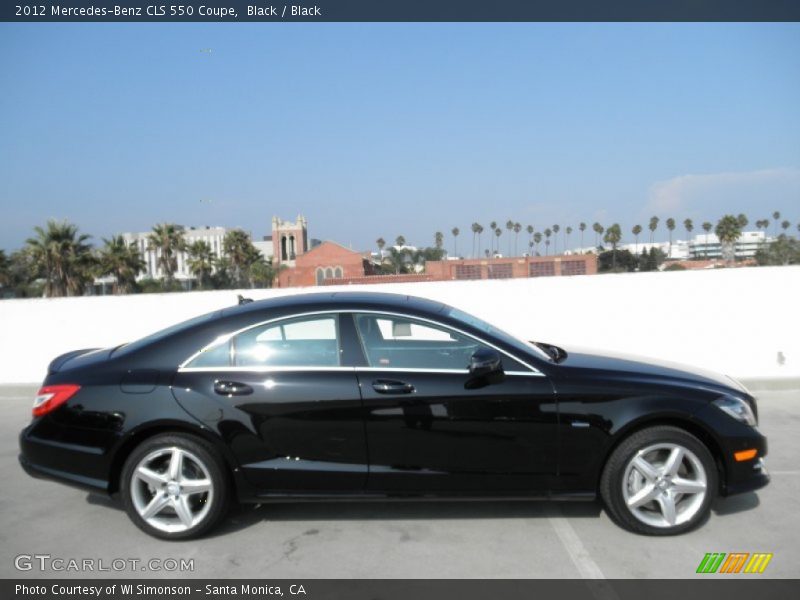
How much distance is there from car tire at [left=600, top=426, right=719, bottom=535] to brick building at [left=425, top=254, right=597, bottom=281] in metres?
37.4

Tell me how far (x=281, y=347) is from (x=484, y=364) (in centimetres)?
130

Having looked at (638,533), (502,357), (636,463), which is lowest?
(638,533)

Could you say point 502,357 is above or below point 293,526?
above

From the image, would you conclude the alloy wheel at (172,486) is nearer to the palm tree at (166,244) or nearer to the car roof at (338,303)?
the car roof at (338,303)

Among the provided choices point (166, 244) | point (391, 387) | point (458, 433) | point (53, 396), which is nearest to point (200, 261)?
point (166, 244)

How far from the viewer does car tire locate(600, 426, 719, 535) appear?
393 centimetres

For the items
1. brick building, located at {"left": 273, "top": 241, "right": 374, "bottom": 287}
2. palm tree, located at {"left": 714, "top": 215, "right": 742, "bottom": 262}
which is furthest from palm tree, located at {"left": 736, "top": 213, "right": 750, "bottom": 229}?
brick building, located at {"left": 273, "top": 241, "right": 374, "bottom": 287}

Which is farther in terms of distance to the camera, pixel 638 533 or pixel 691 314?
pixel 691 314

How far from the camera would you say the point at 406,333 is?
434 cm

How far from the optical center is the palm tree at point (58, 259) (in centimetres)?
4575

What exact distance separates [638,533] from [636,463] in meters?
0.44

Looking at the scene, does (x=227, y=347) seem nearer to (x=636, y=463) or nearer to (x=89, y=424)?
(x=89, y=424)

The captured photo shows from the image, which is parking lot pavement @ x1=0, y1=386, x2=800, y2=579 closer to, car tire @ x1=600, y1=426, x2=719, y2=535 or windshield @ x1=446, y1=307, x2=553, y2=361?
car tire @ x1=600, y1=426, x2=719, y2=535
